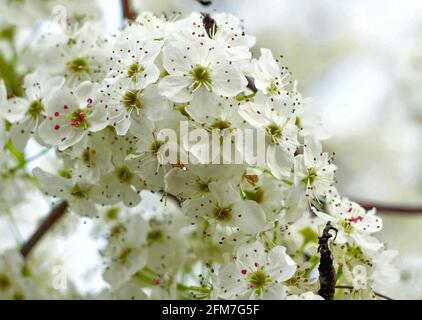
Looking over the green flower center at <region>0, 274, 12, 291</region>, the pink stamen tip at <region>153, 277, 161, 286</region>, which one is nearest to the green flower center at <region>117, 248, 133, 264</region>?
the pink stamen tip at <region>153, 277, 161, 286</region>

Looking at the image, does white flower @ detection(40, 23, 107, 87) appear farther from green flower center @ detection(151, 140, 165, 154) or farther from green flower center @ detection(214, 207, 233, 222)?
green flower center @ detection(214, 207, 233, 222)

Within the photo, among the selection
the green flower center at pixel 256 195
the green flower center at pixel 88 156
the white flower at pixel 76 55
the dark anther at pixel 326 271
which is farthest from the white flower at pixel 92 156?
the dark anther at pixel 326 271

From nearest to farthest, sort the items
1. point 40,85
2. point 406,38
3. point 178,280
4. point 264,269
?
point 264,269
point 40,85
point 178,280
point 406,38

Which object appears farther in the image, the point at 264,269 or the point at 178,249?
the point at 178,249

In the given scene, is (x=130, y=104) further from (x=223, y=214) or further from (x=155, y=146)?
(x=223, y=214)

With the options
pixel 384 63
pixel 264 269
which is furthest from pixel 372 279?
pixel 384 63

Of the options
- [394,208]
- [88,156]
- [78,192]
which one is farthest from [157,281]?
[394,208]

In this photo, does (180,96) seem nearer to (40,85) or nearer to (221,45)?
(221,45)

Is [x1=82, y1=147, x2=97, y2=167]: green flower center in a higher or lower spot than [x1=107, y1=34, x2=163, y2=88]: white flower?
lower
